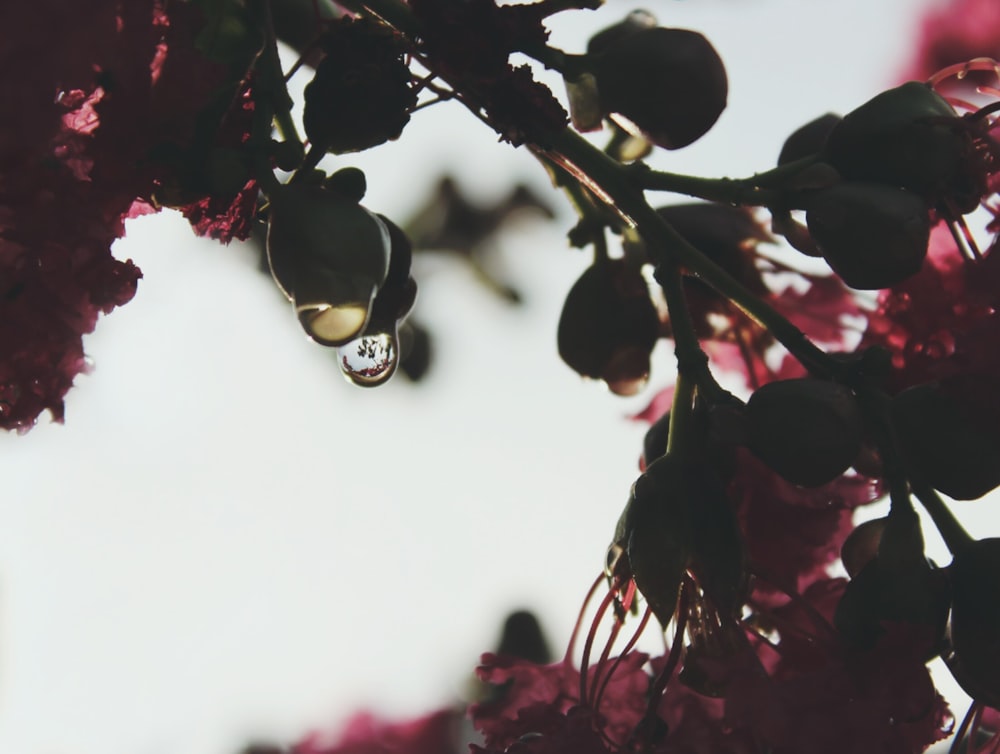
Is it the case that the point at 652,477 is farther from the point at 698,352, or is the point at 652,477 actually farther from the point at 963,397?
the point at 963,397

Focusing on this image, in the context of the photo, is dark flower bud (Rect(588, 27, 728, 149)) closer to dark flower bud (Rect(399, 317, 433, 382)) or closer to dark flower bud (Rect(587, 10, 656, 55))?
dark flower bud (Rect(587, 10, 656, 55))

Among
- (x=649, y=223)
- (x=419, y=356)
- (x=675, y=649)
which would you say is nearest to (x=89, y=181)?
(x=649, y=223)

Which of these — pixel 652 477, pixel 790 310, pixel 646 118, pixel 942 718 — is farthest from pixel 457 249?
pixel 942 718

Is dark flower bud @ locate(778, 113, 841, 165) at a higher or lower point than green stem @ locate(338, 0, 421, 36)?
lower

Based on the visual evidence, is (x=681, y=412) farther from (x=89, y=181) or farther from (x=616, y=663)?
(x=89, y=181)

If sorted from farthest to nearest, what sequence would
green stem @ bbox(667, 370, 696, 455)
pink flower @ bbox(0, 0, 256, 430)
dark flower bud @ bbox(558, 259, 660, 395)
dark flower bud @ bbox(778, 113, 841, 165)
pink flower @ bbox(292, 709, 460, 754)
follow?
pink flower @ bbox(292, 709, 460, 754)
dark flower bud @ bbox(558, 259, 660, 395)
dark flower bud @ bbox(778, 113, 841, 165)
green stem @ bbox(667, 370, 696, 455)
pink flower @ bbox(0, 0, 256, 430)

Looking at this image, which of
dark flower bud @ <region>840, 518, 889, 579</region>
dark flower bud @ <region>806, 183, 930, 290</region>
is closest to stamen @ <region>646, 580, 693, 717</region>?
dark flower bud @ <region>840, 518, 889, 579</region>

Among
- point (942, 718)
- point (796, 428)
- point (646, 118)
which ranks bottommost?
point (942, 718)
